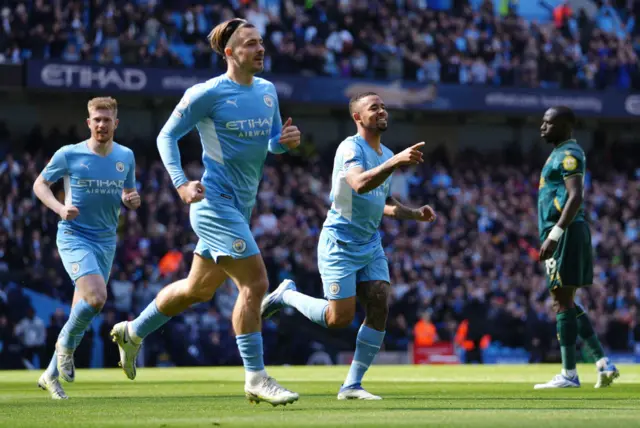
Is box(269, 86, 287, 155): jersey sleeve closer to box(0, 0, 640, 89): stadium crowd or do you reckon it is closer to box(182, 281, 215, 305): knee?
box(182, 281, 215, 305): knee

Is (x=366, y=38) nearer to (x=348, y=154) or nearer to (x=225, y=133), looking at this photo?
(x=348, y=154)

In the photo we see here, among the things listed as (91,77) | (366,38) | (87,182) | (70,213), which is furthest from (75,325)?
(366,38)

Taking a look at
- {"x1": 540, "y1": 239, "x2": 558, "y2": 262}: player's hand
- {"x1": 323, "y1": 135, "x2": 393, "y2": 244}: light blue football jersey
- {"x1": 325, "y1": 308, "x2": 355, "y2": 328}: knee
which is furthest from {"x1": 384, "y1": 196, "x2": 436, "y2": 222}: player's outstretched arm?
{"x1": 540, "y1": 239, "x2": 558, "y2": 262}: player's hand

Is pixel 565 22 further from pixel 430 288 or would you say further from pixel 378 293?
pixel 378 293

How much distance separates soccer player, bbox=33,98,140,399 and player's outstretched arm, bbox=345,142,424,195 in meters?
2.77

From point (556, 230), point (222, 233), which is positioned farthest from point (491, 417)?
point (556, 230)

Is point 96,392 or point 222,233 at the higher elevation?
point 222,233

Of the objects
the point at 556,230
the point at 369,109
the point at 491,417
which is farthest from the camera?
the point at 556,230

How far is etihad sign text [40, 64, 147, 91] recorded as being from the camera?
29.2 metres

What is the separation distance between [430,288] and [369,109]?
730 inches

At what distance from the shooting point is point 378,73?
110 ft

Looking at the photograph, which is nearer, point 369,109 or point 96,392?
point 369,109

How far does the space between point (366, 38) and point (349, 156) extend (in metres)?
24.9

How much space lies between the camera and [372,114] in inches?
380
